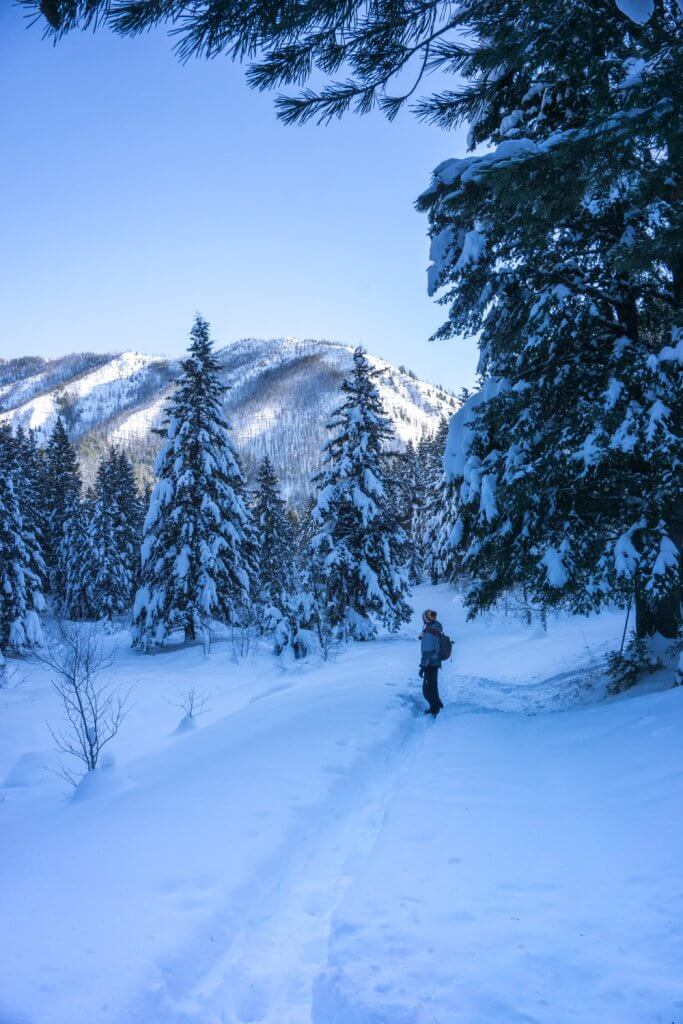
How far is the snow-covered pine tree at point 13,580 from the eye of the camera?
2134cm

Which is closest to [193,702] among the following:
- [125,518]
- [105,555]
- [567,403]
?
[567,403]

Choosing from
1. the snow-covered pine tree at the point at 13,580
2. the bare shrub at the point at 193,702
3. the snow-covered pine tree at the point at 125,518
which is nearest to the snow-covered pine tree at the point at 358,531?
the bare shrub at the point at 193,702

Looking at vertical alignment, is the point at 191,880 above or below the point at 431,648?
below

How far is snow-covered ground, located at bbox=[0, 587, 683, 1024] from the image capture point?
2.38 m

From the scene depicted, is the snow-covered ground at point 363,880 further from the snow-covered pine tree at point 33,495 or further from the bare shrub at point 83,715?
the snow-covered pine tree at point 33,495

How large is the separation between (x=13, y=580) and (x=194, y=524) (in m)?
9.81

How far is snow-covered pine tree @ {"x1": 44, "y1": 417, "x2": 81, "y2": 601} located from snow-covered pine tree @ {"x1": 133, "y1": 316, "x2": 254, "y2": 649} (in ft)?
75.6

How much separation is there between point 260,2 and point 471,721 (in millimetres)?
8088

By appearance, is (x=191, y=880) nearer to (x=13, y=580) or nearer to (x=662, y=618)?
(x=662, y=618)

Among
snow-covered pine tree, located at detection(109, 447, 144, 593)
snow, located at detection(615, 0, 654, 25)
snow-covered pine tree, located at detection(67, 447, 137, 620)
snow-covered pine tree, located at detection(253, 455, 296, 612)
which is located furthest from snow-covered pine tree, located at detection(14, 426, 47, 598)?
snow, located at detection(615, 0, 654, 25)

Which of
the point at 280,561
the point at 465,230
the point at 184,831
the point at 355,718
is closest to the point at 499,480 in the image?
the point at 465,230

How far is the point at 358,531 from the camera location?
19109 mm

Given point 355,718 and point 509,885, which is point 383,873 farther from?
point 355,718

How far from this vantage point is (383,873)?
11.6 ft
